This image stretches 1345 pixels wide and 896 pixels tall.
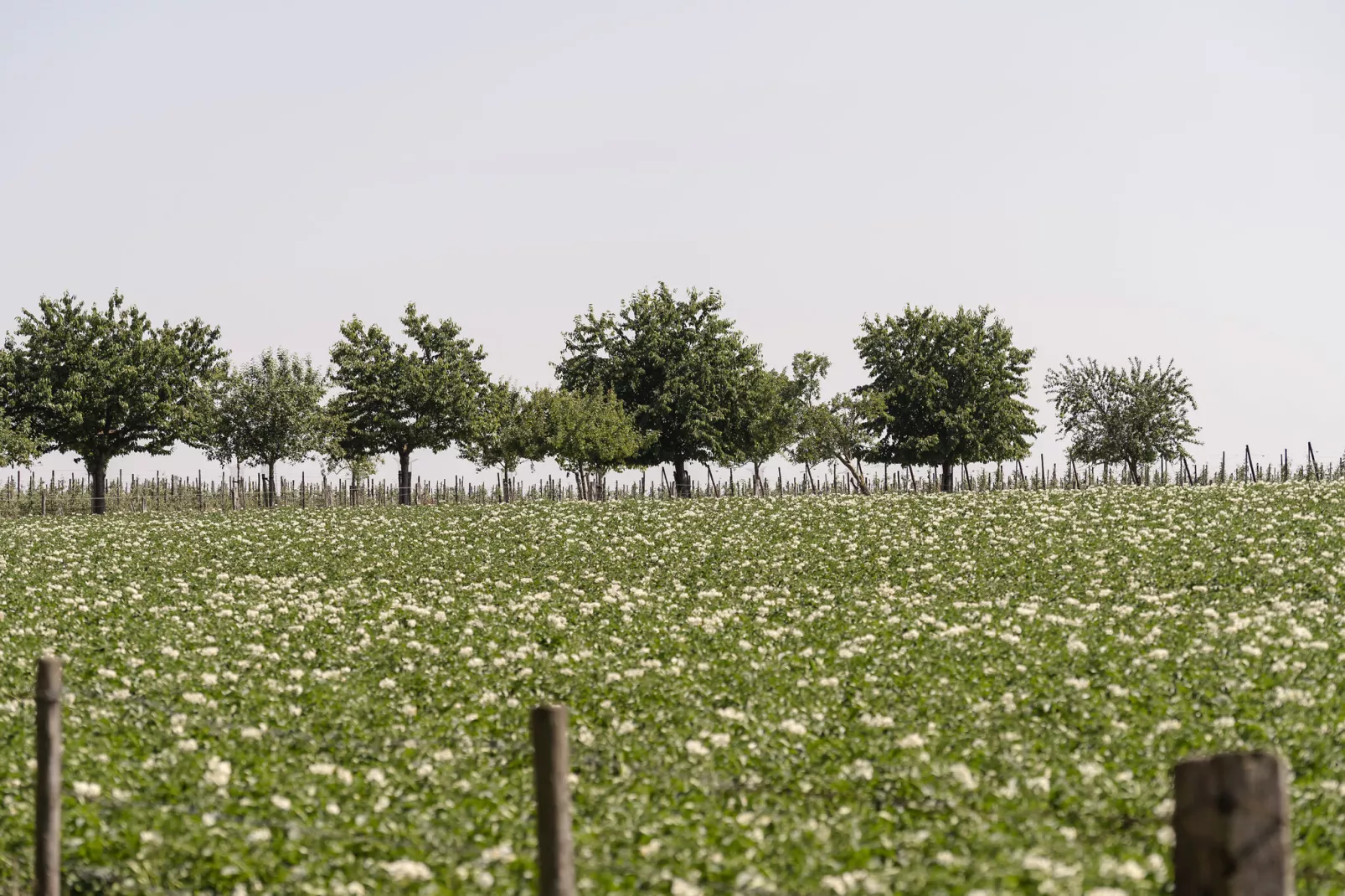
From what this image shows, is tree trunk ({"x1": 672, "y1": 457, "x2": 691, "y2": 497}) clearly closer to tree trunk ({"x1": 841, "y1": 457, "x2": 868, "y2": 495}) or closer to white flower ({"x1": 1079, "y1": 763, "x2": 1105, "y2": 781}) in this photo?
tree trunk ({"x1": 841, "y1": 457, "x2": 868, "y2": 495})

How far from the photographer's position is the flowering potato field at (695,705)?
27.7ft

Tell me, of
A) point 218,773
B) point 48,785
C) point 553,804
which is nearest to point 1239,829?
point 553,804

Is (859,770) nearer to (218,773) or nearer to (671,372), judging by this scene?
(218,773)

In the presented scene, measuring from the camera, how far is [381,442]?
69.1 m

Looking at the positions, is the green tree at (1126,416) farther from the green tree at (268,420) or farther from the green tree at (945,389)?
the green tree at (268,420)

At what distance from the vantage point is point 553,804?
5645 millimetres

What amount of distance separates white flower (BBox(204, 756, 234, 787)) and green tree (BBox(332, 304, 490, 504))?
5764cm

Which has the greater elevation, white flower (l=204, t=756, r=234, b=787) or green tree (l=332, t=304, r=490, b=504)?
green tree (l=332, t=304, r=490, b=504)

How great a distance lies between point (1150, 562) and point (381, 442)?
53.5 meters

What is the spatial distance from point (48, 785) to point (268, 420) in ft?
198

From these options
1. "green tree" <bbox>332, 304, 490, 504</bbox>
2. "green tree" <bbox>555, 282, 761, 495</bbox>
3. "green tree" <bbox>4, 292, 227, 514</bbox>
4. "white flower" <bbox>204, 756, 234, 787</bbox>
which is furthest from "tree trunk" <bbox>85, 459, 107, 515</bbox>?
"white flower" <bbox>204, 756, 234, 787</bbox>

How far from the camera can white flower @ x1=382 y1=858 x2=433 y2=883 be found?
7.83 metres

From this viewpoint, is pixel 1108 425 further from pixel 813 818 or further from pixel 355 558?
pixel 813 818

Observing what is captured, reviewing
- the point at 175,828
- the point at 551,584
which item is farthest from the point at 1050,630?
the point at 175,828
